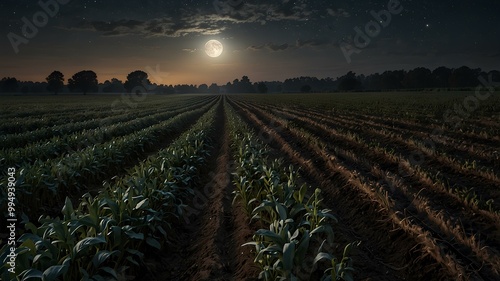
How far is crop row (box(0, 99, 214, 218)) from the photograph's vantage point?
6765 millimetres

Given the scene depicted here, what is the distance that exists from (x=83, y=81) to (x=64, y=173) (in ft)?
499

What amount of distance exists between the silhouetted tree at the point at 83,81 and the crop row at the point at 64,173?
→ 146814 millimetres

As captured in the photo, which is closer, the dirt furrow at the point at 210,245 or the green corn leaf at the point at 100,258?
the green corn leaf at the point at 100,258

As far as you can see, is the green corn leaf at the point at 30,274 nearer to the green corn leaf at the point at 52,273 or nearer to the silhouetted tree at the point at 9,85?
the green corn leaf at the point at 52,273

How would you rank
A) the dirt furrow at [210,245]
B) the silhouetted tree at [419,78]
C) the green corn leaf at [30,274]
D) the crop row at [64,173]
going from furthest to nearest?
1. the silhouetted tree at [419,78]
2. the crop row at [64,173]
3. the dirt furrow at [210,245]
4. the green corn leaf at [30,274]

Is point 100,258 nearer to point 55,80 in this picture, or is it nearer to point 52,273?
point 52,273

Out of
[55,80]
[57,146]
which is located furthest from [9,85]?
[57,146]

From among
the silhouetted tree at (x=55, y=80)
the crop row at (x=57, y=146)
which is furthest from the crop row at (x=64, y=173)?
the silhouetted tree at (x=55, y=80)

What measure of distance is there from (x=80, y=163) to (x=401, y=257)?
318 inches

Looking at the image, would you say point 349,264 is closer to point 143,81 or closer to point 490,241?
point 490,241

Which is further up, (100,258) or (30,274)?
(30,274)

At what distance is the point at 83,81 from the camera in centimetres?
14038

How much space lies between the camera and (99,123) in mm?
21609

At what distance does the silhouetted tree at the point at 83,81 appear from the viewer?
460ft
